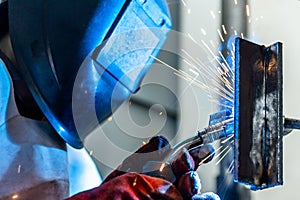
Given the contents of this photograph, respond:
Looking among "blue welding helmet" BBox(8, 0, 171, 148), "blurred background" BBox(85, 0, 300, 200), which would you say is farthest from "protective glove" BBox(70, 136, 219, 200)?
"blurred background" BBox(85, 0, 300, 200)

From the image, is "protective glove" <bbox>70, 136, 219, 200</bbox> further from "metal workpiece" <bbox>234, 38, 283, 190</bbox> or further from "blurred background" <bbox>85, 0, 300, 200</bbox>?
"blurred background" <bbox>85, 0, 300, 200</bbox>

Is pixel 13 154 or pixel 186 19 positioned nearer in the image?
pixel 13 154

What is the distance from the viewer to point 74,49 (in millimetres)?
1067

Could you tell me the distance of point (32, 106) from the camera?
112 centimetres

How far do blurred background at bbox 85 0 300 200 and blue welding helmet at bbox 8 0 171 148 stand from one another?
414mm

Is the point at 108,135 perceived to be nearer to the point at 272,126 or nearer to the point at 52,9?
the point at 52,9

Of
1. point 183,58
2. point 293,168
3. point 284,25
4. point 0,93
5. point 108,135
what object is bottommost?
point 293,168

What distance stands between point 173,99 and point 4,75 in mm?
1058

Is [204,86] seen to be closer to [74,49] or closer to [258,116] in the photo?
[74,49]

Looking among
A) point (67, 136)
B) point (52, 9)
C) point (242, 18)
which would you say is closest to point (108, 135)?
point (67, 136)

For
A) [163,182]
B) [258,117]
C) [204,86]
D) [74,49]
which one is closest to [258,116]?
[258,117]

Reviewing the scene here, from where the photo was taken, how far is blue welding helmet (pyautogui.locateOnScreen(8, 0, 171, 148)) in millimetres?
1056

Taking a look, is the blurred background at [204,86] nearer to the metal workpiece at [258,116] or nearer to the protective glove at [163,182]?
the protective glove at [163,182]

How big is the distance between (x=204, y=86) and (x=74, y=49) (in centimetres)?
86
